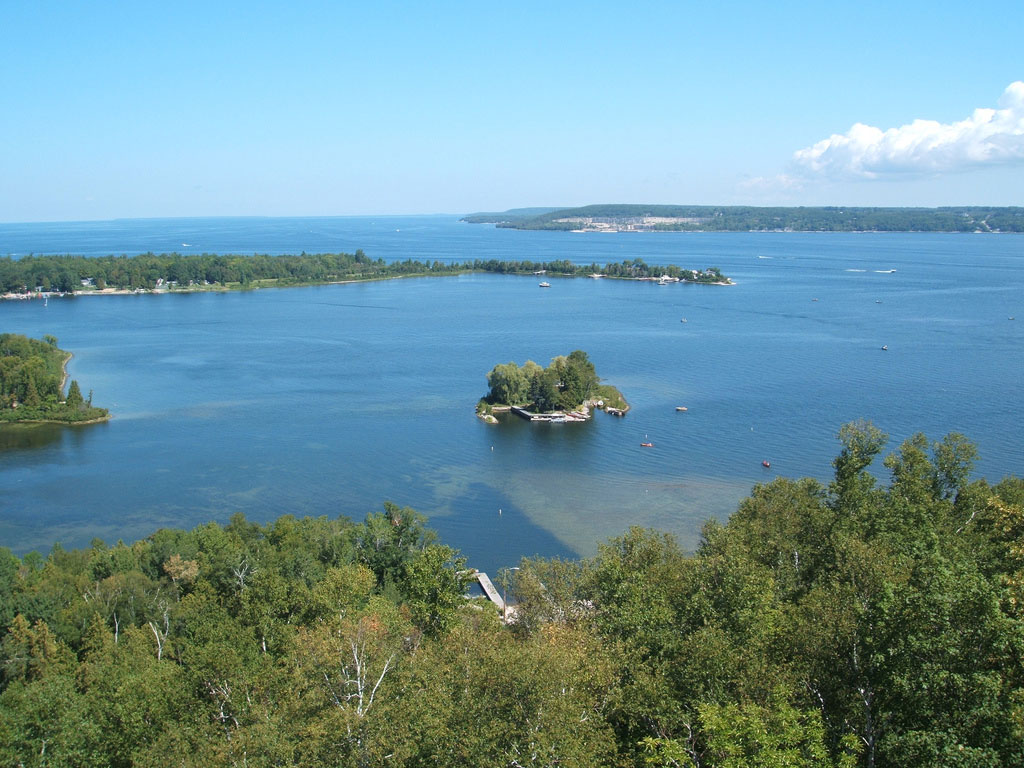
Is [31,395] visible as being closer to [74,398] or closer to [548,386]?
[74,398]

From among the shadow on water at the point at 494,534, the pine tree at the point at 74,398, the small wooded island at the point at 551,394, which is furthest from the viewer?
the small wooded island at the point at 551,394

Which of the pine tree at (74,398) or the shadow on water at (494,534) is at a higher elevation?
the pine tree at (74,398)

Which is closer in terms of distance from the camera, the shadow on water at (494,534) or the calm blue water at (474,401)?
the shadow on water at (494,534)

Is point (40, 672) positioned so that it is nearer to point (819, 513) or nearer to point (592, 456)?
point (819, 513)

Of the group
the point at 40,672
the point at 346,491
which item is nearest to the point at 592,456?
the point at 346,491

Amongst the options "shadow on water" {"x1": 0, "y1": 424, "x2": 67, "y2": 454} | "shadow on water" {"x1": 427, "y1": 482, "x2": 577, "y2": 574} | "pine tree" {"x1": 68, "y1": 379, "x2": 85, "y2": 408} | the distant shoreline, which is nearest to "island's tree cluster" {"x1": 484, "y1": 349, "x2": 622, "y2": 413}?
"shadow on water" {"x1": 427, "y1": 482, "x2": 577, "y2": 574}

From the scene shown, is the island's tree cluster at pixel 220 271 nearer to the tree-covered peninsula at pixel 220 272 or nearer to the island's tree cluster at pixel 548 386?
the tree-covered peninsula at pixel 220 272

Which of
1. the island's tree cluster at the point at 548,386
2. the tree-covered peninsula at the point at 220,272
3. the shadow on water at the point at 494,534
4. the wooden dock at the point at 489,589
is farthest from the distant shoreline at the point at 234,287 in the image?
the wooden dock at the point at 489,589
